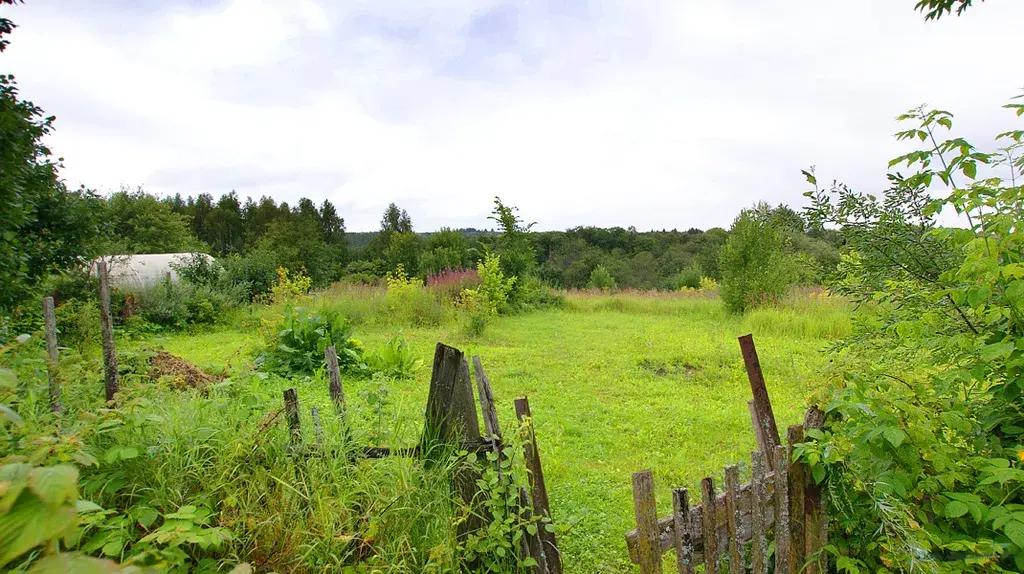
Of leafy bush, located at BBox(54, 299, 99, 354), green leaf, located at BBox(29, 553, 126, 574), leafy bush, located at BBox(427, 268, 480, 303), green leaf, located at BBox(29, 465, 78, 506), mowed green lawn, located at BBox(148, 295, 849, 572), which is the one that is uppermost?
leafy bush, located at BBox(427, 268, 480, 303)

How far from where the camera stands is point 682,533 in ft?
6.94

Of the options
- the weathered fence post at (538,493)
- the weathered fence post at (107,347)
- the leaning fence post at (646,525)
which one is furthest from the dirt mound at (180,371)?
the leaning fence post at (646,525)

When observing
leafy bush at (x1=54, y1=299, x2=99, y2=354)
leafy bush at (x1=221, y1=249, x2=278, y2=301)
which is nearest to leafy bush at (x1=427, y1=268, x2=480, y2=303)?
leafy bush at (x1=221, y1=249, x2=278, y2=301)

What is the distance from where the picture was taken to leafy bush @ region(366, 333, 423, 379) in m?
6.50

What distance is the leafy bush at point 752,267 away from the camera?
12.4m

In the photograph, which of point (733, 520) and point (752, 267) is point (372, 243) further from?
point (733, 520)

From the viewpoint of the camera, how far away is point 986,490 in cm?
173

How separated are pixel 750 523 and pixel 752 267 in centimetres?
1138

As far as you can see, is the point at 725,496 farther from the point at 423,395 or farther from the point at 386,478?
the point at 423,395

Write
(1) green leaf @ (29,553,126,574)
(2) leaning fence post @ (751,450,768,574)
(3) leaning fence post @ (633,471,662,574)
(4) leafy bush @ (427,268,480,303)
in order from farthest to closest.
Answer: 1. (4) leafy bush @ (427,268,480,303)
2. (2) leaning fence post @ (751,450,768,574)
3. (3) leaning fence post @ (633,471,662,574)
4. (1) green leaf @ (29,553,126,574)

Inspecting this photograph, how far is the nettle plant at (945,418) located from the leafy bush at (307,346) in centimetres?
568

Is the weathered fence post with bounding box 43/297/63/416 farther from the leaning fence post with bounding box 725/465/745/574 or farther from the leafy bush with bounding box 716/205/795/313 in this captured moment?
the leafy bush with bounding box 716/205/795/313

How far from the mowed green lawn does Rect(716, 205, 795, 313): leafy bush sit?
530mm

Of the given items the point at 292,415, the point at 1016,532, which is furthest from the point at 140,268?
the point at 1016,532
